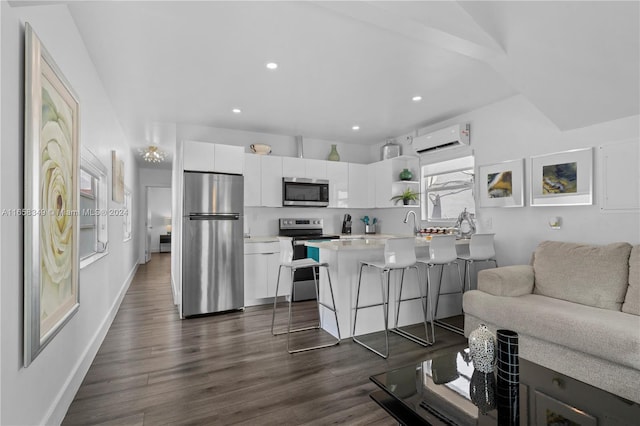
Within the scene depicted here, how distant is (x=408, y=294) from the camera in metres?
3.56

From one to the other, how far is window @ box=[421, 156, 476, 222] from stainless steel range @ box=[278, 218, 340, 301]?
1.54 meters

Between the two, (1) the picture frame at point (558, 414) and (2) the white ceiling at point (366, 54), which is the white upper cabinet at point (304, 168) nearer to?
(2) the white ceiling at point (366, 54)

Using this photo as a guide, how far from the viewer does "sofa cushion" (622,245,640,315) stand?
2.46 meters

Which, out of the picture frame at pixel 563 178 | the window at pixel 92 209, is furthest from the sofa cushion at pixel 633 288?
the window at pixel 92 209

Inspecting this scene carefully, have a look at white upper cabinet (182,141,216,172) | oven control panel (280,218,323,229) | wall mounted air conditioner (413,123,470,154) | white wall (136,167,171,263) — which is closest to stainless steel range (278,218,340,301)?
oven control panel (280,218,323,229)

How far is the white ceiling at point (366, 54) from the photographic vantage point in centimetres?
212

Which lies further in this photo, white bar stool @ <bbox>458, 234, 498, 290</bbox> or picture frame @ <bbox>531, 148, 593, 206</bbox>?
white bar stool @ <bbox>458, 234, 498, 290</bbox>

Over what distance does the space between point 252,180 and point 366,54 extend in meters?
2.58

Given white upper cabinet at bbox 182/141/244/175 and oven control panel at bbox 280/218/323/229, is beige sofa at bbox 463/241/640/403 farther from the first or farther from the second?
white upper cabinet at bbox 182/141/244/175

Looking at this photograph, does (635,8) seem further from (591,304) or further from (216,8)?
(216,8)

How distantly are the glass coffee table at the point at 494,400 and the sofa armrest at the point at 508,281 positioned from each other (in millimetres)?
1245

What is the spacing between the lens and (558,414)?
1354mm

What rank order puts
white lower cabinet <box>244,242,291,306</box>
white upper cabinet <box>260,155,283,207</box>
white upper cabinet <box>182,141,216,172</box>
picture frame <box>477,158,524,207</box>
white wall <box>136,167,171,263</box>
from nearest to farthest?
picture frame <box>477,158,524,207</box> → white upper cabinet <box>182,141,216,172</box> → white lower cabinet <box>244,242,291,306</box> → white upper cabinet <box>260,155,283,207</box> → white wall <box>136,167,171,263</box>

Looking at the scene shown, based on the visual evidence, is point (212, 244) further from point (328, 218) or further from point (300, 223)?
point (328, 218)
